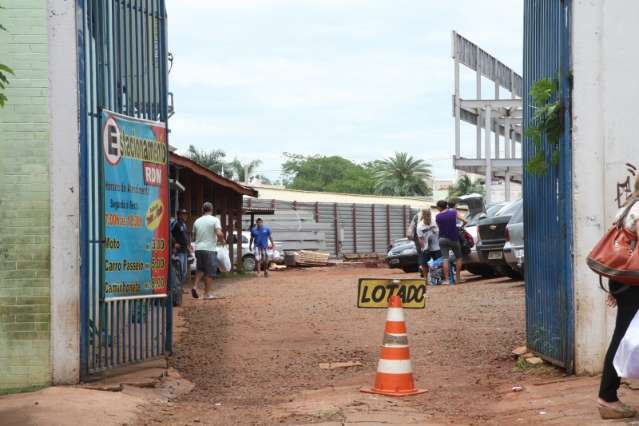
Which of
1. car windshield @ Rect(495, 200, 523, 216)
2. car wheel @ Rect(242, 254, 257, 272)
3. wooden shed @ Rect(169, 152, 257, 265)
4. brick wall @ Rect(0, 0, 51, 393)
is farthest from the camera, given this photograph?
car wheel @ Rect(242, 254, 257, 272)

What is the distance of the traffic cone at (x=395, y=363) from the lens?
865 centimetres

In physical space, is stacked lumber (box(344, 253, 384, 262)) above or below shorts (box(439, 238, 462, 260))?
below

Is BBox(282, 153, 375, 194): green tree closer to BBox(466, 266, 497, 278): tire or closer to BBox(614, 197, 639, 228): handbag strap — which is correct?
BBox(466, 266, 497, 278): tire

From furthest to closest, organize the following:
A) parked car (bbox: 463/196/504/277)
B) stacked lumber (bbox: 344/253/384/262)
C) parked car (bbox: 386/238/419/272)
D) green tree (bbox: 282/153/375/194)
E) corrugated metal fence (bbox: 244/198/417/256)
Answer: green tree (bbox: 282/153/375/194) → stacked lumber (bbox: 344/253/384/262) → corrugated metal fence (bbox: 244/198/417/256) → parked car (bbox: 386/238/419/272) → parked car (bbox: 463/196/504/277)

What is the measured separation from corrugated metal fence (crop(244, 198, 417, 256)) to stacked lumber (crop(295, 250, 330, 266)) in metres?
2.47

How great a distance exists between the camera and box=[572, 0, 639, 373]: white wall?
A: 8.34m

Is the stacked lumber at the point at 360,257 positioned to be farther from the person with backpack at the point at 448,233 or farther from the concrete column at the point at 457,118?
the person with backpack at the point at 448,233

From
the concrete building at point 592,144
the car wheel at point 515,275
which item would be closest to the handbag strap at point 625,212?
the concrete building at point 592,144

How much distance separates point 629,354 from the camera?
6.45 meters

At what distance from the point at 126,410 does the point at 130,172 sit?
2678 mm

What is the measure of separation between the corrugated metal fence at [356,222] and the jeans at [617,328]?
31.2 meters

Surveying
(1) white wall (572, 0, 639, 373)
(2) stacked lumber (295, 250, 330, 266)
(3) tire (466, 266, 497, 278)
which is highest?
(1) white wall (572, 0, 639, 373)

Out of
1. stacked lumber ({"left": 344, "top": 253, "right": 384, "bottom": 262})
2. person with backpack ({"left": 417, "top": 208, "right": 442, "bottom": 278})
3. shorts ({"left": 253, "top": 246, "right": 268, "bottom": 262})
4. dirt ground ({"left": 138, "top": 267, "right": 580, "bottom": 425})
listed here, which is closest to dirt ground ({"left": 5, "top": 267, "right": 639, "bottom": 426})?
dirt ground ({"left": 138, "top": 267, "right": 580, "bottom": 425})

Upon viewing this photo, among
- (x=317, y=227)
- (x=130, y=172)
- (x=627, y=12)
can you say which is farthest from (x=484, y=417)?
(x=317, y=227)
